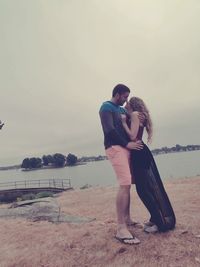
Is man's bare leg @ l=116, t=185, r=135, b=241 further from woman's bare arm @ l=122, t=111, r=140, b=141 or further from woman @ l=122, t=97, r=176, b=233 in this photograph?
woman's bare arm @ l=122, t=111, r=140, b=141

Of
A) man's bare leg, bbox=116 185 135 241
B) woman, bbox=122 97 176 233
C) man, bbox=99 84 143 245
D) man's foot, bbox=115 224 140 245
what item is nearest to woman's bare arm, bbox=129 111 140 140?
woman, bbox=122 97 176 233

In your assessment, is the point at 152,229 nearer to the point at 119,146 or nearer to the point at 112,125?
the point at 119,146

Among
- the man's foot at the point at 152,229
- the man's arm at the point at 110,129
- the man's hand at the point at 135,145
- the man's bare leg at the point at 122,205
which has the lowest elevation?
the man's foot at the point at 152,229

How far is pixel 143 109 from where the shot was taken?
4875 mm

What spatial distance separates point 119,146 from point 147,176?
64cm

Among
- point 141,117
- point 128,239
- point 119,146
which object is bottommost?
point 128,239

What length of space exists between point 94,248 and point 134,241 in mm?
576

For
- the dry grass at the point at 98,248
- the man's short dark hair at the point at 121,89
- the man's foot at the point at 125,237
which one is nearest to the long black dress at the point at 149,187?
the dry grass at the point at 98,248

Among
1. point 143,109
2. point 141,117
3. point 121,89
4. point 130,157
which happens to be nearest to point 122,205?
point 130,157

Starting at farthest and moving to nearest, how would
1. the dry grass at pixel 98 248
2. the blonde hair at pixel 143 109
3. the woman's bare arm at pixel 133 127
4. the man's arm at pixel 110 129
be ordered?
the blonde hair at pixel 143 109
the woman's bare arm at pixel 133 127
the man's arm at pixel 110 129
the dry grass at pixel 98 248

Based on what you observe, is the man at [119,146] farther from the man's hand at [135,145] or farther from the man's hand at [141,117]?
the man's hand at [141,117]

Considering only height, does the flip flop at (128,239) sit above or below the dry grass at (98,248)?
above

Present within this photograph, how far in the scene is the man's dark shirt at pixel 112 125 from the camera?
181 inches

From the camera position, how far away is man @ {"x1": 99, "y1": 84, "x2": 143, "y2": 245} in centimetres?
459
